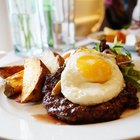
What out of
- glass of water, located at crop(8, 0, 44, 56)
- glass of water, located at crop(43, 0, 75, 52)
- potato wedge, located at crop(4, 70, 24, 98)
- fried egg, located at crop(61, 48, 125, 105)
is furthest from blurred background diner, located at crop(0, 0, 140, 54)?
fried egg, located at crop(61, 48, 125, 105)

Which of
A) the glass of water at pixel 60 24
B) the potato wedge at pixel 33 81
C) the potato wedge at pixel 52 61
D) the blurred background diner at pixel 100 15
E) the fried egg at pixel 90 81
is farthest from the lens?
the blurred background diner at pixel 100 15

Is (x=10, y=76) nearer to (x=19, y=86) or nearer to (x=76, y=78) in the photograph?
(x=19, y=86)

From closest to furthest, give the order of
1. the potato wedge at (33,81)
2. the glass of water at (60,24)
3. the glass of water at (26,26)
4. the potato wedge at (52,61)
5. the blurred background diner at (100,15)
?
the potato wedge at (33,81), the potato wedge at (52,61), the glass of water at (26,26), the glass of water at (60,24), the blurred background diner at (100,15)

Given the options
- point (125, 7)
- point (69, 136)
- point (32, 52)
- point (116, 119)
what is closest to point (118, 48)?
point (116, 119)

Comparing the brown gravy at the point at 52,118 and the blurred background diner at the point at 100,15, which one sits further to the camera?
the blurred background diner at the point at 100,15

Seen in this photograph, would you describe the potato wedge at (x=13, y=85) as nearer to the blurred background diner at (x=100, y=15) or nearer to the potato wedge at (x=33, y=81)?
the potato wedge at (x=33, y=81)

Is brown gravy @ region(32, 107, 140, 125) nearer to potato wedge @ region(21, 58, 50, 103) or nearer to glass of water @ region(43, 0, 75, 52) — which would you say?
potato wedge @ region(21, 58, 50, 103)

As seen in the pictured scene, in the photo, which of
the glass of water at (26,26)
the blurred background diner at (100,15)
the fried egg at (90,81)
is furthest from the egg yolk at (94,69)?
the blurred background diner at (100,15)
